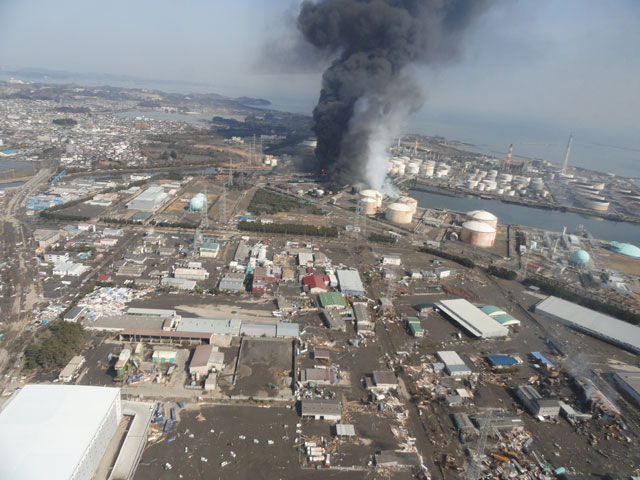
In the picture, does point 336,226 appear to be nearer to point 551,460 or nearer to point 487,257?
point 487,257

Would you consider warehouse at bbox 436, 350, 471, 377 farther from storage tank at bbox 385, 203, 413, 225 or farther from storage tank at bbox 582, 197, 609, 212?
storage tank at bbox 582, 197, 609, 212

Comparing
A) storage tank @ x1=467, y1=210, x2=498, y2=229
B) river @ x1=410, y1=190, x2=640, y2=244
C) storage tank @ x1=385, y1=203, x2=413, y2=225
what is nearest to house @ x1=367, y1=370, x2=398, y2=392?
storage tank @ x1=385, y1=203, x2=413, y2=225

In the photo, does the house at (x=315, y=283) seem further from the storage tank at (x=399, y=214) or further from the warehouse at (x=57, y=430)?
the storage tank at (x=399, y=214)

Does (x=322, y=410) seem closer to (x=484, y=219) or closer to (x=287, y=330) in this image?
(x=287, y=330)

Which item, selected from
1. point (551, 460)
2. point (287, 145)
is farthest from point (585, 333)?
point (287, 145)

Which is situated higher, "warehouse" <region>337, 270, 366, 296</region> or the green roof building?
"warehouse" <region>337, 270, 366, 296</region>

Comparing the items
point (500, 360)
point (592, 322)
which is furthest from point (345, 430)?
point (592, 322)
